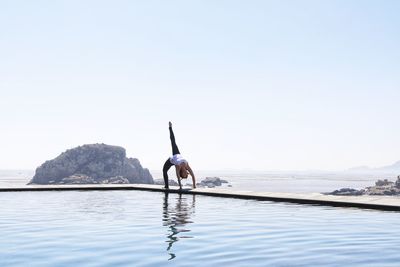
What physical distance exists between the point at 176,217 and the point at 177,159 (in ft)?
29.4

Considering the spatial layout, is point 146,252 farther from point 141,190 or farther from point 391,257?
point 141,190

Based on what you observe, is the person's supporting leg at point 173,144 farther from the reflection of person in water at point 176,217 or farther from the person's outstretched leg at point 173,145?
the reflection of person in water at point 176,217

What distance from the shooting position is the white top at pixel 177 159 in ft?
76.1

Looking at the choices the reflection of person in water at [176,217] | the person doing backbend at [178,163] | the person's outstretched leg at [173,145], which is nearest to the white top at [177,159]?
the person doing backbend at [178,163]

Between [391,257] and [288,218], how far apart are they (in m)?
5.55

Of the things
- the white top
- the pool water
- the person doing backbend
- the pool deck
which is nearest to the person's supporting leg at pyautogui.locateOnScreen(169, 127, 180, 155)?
the person doing backbend

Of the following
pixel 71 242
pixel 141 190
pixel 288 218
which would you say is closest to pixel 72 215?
pixel 71 242

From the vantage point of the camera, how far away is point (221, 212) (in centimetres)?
1566

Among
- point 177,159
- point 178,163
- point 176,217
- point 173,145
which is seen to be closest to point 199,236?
point 176,217

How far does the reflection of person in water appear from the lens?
417 inches

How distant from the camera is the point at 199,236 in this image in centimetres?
1080

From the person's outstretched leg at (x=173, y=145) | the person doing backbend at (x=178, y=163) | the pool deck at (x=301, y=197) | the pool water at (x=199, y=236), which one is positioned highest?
the person's outstretched leg at (x=173, y=145)

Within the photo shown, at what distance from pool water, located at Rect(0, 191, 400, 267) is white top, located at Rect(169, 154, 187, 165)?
548cm

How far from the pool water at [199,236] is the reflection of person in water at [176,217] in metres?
0.02
